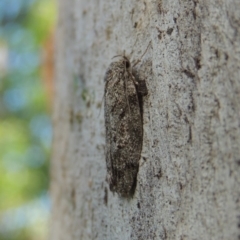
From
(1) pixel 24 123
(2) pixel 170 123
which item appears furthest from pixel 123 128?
(1) pixel 24 123

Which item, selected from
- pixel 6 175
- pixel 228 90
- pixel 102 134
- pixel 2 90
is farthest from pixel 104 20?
pixel 2 90

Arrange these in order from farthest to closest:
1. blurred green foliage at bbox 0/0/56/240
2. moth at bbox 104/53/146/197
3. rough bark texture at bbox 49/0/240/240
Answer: blurred green foliage at bbox 0/0/56/240 → moth at bbox 104/53/146/197 → rough bark texture at bbox 49/0/240/240

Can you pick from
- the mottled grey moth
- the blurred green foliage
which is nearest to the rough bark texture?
the mottled grey moth

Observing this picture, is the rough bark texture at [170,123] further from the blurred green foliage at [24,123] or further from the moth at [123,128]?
the blurred green foliage at [24,123]

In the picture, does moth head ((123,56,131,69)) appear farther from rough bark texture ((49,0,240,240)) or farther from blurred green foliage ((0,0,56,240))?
blurred green foliage ((0,0,56,240))

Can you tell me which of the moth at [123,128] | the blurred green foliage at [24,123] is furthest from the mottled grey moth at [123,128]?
the blurred green foliage at [24,123]
